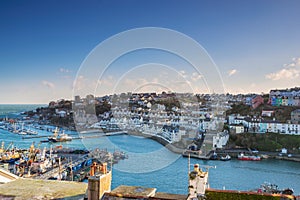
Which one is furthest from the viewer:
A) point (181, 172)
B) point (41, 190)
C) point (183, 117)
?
point (183, 117)

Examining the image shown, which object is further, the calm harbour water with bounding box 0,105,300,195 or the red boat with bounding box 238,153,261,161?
the red boat with bounding box 238,153,261,161

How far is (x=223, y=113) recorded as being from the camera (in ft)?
70.2

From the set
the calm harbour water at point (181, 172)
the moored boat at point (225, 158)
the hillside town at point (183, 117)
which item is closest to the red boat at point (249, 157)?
the calm harbour water at point (181, 172)

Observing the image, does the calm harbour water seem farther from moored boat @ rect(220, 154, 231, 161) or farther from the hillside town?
the hillside town

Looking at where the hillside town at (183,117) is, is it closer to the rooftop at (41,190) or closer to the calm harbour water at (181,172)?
the calm harbour water at (181,172)

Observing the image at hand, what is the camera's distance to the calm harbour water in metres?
8.61

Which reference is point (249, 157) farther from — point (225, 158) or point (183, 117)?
point (183, 117)

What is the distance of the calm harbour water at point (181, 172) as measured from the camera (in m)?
8.61

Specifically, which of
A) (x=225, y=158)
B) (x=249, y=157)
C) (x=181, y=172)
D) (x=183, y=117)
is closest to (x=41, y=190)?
(x=181, y=172)

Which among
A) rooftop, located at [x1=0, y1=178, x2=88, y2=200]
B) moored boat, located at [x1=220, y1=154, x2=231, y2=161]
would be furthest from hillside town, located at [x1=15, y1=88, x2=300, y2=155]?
rooftop, located at [x1=0, y1=178, x2=88, y2=200]

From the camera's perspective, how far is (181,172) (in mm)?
9852

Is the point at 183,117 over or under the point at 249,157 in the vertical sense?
over

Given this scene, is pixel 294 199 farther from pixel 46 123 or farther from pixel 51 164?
pixel 46 123

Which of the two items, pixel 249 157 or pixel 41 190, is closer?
pixel 41 190
